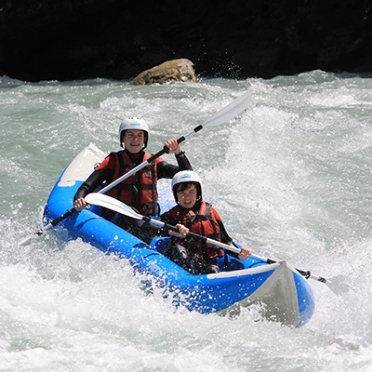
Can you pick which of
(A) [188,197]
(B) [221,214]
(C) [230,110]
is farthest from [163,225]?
(B) [221,214]

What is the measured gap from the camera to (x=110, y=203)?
540 centimetres

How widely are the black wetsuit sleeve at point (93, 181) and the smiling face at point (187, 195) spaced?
0.94 meters

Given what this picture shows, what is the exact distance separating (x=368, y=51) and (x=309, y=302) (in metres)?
10.2

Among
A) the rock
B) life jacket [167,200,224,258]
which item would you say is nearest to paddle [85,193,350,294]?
life jacket [167,200,224,258]

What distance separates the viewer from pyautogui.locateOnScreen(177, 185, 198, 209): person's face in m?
5.01

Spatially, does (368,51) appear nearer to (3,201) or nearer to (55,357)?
(3,201)

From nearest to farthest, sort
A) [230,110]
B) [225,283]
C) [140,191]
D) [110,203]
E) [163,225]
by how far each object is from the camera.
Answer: [225,283], [163,225], [110,203], [140,191], [230,110]

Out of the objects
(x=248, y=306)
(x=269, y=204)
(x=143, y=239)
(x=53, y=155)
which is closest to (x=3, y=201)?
(x=53, y=155)

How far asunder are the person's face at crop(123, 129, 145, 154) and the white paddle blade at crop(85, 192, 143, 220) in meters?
0.49

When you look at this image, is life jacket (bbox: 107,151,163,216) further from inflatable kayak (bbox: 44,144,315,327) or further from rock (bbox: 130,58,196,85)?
rock (bbox: 130,58,196,85)

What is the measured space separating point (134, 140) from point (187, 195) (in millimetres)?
916

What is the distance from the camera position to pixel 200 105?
10.5 meters

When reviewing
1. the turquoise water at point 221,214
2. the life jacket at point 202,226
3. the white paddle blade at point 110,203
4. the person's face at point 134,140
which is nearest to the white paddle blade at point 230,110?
the person's face at point 134,140

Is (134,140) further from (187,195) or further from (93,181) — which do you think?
(187,195)
